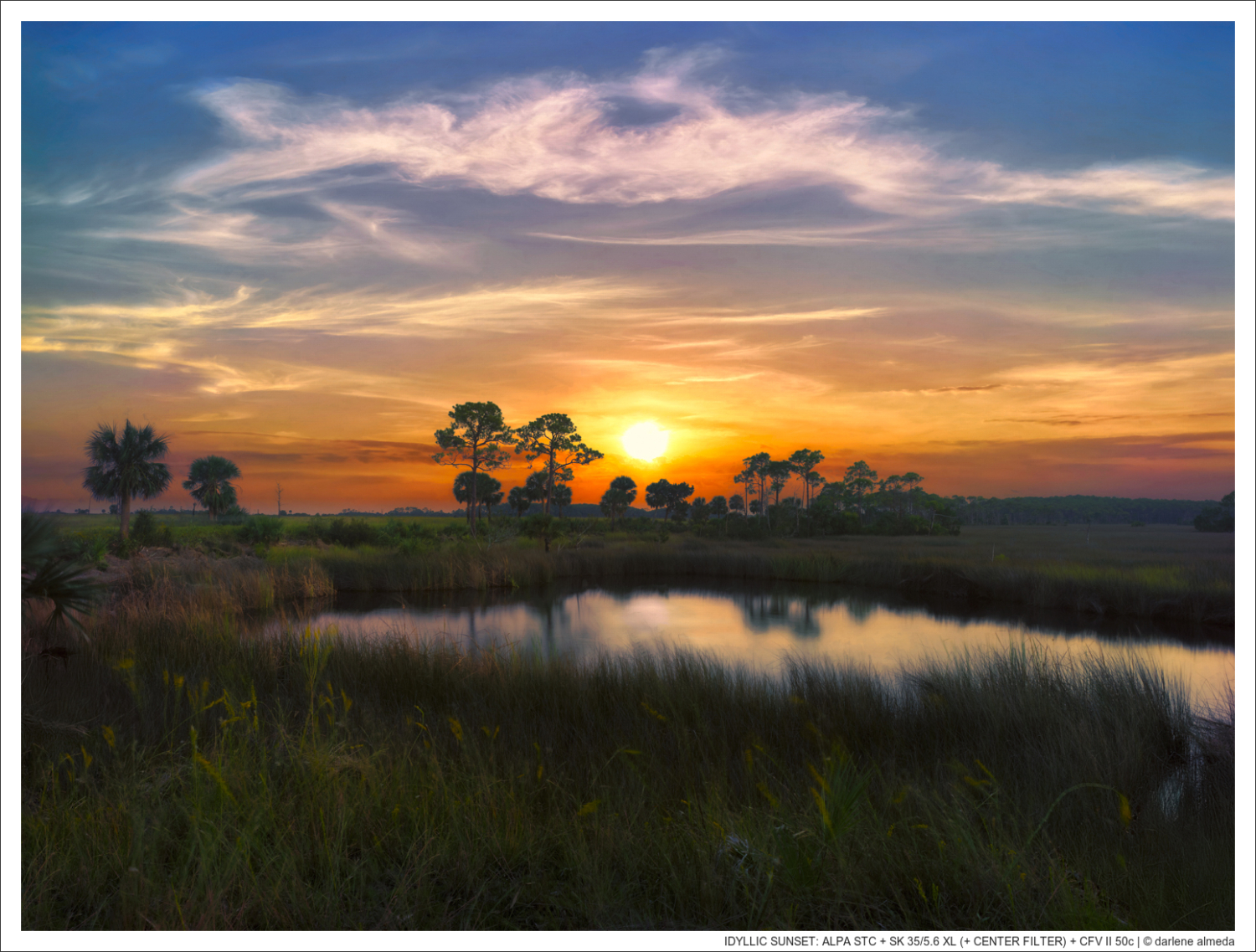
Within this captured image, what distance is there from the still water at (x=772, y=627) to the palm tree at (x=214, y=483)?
42.7m

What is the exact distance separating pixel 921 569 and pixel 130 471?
2896 centimetres

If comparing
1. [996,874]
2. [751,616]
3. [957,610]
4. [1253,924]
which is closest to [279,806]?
[996,874]

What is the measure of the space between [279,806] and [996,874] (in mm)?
2823

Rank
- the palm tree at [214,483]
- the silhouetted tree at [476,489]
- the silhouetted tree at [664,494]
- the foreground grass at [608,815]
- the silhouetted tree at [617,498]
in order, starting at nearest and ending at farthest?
the foreground grass at [608,815]
the silhouetted tree at [476,489]
the palm tree at [214,483]
the silhouetted tree at [617,498]
the silhouetted tree at [664,494]

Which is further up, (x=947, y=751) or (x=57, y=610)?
(x=57, y=610)

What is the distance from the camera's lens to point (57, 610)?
2.97 meters

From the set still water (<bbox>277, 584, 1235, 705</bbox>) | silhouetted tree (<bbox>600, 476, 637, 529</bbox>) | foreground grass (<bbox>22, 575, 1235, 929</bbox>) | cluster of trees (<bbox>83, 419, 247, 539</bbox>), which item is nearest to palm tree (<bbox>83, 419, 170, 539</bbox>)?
cluster of trees (<bbox>83, 419, 247, 539</bbox>)

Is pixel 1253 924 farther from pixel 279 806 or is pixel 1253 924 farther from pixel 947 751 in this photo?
pixel 279 806

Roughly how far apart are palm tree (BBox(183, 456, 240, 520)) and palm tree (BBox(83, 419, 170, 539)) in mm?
27549

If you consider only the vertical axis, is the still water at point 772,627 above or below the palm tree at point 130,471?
below

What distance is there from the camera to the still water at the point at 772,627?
1021cm

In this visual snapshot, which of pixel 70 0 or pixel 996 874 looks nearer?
pixel 996 874

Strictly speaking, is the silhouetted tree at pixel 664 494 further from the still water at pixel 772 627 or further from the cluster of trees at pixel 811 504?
the still water at pixel 772 627

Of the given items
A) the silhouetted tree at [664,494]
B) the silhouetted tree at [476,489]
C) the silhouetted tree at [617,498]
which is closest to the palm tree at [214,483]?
the silhouetted tree at [476,489]
